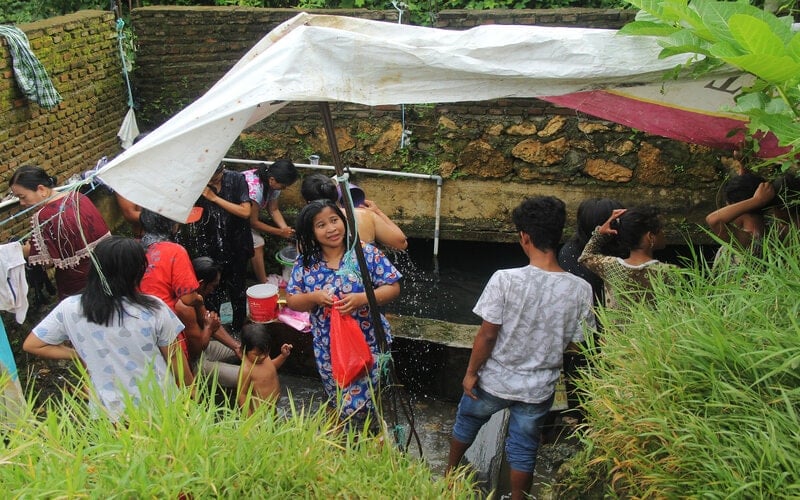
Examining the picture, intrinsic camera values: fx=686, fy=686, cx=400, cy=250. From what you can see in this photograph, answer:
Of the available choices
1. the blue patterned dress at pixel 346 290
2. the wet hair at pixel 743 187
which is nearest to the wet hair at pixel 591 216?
the wet hair at pixel 743 187

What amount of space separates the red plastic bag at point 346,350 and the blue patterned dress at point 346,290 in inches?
3.2

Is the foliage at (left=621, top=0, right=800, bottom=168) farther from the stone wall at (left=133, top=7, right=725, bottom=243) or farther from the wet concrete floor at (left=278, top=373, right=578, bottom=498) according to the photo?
the stone wall at (left=133, top=7, right=725, bottom=243)

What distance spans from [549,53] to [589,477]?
6.12ft

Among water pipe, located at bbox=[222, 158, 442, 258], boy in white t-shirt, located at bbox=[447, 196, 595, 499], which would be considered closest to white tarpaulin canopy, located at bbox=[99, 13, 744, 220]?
boy in white t-shirt, located at bbox=[447, 196, 595, 499]

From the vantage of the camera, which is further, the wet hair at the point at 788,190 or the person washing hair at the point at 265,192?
the person washing hair at the point at 265,192

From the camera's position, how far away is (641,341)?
272 cm

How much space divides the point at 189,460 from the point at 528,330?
176 centimetres

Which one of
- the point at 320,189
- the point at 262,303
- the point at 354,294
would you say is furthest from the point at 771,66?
the point at 262,303

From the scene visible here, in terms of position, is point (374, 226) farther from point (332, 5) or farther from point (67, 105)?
point (332, 5)

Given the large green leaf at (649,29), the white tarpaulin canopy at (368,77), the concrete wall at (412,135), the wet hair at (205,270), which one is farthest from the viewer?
the concrete wall at (412,135)

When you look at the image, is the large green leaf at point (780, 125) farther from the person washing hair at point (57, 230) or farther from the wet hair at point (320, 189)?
the person washing hair at point (57, 230)

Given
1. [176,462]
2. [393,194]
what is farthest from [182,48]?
[176,462]

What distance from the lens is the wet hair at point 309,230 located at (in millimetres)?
3711

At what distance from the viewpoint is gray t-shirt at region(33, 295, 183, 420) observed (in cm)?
324
